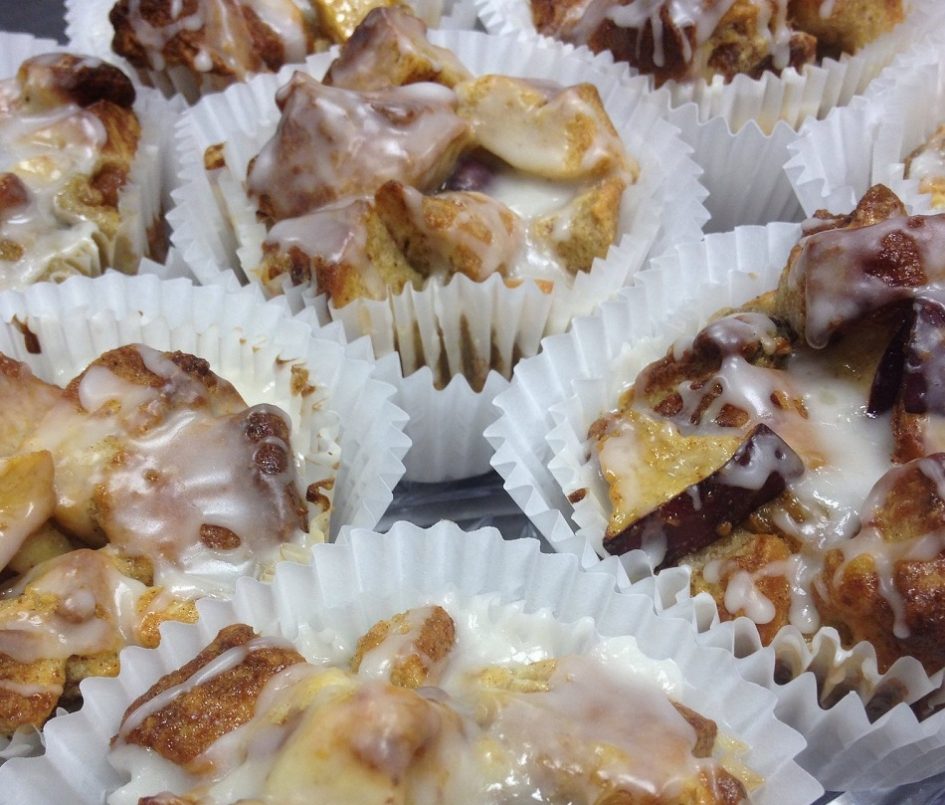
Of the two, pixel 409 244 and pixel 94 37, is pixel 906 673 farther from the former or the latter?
pixel 94 37

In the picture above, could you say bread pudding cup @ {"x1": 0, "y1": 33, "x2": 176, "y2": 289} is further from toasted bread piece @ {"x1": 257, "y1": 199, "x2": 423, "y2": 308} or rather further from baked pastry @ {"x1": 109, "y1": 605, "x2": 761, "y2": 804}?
baked pastry @ {"x1": 109, "y1": 605, "x2": 761, "y2": 804}

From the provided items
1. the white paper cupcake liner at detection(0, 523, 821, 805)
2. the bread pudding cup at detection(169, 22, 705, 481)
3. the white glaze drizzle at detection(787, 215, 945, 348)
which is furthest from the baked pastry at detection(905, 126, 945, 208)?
the white paper cupcake liner at detection(0, 523, 821, 805)

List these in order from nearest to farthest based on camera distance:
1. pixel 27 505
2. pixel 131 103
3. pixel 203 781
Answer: pixel 203 781, pixel 27 505, pixel 131 103

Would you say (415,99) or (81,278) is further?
(415,99)

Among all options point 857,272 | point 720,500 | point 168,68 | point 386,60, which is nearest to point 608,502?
point 720,500

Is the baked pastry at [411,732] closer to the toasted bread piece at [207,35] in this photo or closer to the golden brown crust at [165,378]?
the golden brown crust at [165,378]

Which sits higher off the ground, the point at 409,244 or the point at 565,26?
the point at 565,26

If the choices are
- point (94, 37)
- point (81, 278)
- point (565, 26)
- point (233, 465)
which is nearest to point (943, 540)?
point (233, 465)
